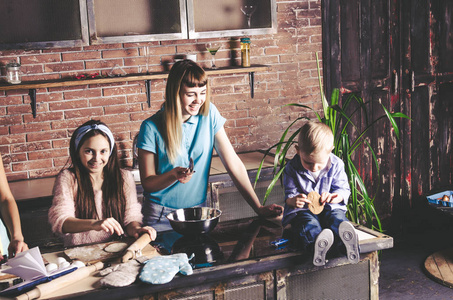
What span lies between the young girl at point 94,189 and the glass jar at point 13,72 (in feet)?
4.76

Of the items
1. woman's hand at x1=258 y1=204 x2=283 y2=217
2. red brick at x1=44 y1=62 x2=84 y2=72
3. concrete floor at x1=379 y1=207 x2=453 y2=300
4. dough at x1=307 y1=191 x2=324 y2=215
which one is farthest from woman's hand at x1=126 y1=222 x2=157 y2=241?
concrete floor at x1=379 y1=207 x2=453 y2=300

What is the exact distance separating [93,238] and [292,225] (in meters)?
0.90

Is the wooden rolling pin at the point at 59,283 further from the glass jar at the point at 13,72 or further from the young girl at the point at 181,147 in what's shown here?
the glass jar at the point at 13,72

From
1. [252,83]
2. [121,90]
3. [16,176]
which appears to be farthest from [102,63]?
[252,83]

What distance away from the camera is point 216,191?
145 inches

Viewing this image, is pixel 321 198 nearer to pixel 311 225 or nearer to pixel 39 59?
pixel 311 225

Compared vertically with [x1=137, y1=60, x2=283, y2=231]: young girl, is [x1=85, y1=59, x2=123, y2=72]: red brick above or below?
above

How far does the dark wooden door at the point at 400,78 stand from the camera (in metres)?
4.55

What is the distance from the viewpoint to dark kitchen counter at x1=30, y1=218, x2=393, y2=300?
1.83 m

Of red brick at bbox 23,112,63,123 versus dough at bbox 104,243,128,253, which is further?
red brick at bbox 23,112,63,123

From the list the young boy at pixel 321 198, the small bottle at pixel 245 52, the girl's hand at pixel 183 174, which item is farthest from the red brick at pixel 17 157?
the young boy at pixel 321 198

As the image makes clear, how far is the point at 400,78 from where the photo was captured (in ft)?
15.6

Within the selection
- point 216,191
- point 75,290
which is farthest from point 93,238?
point 216,191

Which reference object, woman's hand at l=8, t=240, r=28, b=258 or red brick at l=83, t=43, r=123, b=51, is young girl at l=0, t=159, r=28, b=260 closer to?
woman's hand at l=8, t=240, r=28, b=258
